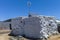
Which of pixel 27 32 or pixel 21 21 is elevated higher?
pixel 21 21

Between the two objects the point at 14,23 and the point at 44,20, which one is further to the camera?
the point at 14,23

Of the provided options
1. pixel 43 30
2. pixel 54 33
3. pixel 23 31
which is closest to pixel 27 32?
pixel 23 31

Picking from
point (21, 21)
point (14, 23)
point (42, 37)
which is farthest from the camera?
point (14, 23)

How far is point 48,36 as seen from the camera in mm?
15867

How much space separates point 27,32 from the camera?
16.2 meters

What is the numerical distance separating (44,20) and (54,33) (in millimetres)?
2548

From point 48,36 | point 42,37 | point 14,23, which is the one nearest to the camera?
point 42,37

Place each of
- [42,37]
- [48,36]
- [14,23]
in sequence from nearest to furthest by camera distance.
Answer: [42,37]
[48,36]
[14,23]

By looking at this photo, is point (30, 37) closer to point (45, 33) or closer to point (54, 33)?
point (45, 33)

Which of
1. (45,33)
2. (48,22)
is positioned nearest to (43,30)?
(45,33)

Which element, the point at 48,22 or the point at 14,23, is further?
the point at 14,23

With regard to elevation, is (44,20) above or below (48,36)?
above

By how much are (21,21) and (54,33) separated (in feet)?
13.2

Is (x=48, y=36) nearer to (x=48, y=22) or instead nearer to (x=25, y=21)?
(x=48, y=22)
